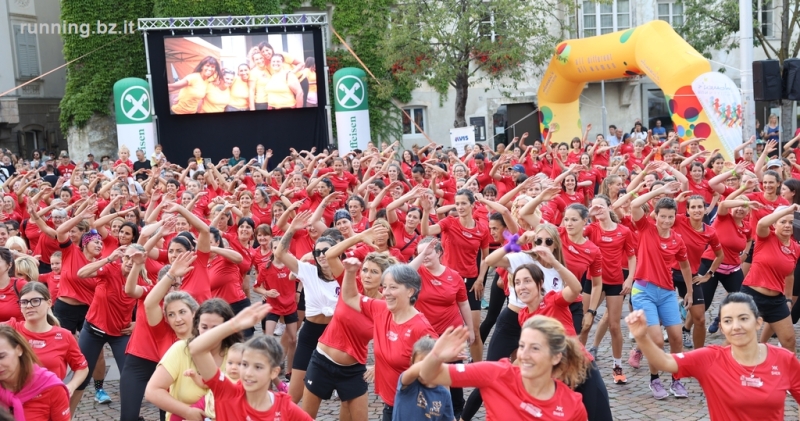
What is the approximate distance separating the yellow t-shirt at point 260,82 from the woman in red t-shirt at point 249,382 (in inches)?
831

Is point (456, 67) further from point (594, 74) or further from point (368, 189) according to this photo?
point (368, 189)

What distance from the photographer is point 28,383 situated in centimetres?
480

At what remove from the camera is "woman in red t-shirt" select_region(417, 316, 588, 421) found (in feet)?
13.8

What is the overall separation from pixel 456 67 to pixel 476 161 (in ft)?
35.0

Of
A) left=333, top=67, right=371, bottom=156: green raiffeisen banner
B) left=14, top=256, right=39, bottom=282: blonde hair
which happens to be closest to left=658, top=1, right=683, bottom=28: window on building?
left=333, top=67, right=371, bottom=156: green raiffeisen banner

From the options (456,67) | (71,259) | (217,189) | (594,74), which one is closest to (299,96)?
(456,67)

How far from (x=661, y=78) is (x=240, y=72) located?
455 inches

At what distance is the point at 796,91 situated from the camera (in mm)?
10930

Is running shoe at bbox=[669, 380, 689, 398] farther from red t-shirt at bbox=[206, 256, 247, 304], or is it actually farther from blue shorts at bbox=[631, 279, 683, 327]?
red t-shirt at bbox=[206, 256, 247, 304]

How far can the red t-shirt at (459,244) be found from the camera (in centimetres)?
901

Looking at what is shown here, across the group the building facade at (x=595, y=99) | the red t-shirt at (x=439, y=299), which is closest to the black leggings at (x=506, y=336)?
the red t-shirt at (x=439, y=299)

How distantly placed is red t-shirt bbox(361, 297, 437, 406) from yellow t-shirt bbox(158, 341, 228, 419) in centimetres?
103

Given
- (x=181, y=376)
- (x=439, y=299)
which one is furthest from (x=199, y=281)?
(x=181, y=376)

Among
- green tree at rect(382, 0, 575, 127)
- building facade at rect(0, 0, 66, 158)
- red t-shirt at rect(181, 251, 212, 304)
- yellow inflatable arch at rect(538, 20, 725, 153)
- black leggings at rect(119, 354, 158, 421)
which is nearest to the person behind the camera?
black leggings at rect(119, 354, 158, 421)
